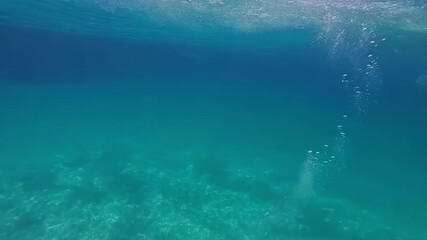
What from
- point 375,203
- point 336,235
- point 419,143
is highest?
point 419,143

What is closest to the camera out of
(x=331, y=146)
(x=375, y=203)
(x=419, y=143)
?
(x=375, y=203)

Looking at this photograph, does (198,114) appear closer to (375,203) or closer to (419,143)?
(375,203)

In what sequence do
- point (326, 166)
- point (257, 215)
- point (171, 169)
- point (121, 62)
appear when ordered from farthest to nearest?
point (121, 62) → point (326, 166) → point (171, 169) → point (257, 215)

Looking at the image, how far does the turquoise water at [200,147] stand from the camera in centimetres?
1302

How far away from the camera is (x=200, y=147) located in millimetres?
20953

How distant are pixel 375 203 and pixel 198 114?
1819cm

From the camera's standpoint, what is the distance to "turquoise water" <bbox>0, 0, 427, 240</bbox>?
13.0 m

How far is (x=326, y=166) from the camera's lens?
70.3 ft

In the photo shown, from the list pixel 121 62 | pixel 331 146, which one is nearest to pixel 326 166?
pixel 331 146

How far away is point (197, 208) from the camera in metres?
13.8

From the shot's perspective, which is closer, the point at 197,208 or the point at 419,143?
the point at 197,208

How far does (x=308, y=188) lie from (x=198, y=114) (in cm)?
1612

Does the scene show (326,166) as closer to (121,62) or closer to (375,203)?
(375,203)

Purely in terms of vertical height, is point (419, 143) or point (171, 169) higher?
point (419, 143)
